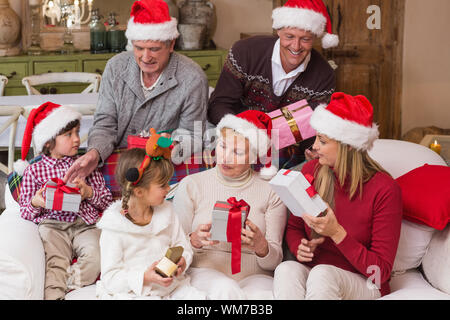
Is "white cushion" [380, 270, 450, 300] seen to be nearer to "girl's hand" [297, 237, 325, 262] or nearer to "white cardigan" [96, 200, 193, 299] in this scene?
"girl's hand" [297, 237, 325, 262]

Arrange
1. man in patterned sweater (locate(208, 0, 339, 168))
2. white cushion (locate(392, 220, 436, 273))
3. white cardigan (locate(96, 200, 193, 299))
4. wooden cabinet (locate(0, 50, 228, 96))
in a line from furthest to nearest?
wooden cabinet (locate(0, 50, 228, 96)) → man in patterned sweater (locate(208, 0, 339, 168)) → white cushion (locate(392, 220, 436, 273)) → white cardigan (locate(96, 200, 193, 299))

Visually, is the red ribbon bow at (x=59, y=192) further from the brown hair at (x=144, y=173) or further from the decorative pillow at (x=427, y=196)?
the decorative pillow at (x=427, y=196)

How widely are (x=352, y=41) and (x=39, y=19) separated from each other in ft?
8.74

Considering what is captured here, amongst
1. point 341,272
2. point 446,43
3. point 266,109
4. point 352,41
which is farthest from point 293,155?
point 446,43

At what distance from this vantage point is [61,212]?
2.32 meters

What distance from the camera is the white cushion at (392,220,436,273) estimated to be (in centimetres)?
214

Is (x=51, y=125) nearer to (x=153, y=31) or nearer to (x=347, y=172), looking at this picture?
(x=153, y=31)

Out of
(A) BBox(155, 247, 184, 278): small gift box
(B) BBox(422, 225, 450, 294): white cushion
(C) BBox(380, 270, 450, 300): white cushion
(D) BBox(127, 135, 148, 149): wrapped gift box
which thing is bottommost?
(C) BBox(380, 270, 450, 300): white cushion

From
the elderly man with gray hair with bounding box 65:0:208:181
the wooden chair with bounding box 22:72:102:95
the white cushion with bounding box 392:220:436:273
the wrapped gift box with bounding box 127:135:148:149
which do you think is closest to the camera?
the white cushion with bounding box 392:220:436:273

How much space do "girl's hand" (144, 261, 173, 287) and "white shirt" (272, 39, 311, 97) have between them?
1.14 meters

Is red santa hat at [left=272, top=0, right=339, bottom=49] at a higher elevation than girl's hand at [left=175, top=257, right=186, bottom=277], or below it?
higher

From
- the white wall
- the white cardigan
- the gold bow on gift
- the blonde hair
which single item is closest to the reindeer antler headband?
the white cardigan

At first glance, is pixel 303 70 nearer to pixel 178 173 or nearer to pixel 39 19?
pixel 178 173

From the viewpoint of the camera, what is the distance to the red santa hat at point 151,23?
2.49 meters
